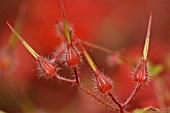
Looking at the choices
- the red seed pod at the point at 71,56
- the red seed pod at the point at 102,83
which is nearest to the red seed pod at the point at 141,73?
the red seed pod at the point at 102,83

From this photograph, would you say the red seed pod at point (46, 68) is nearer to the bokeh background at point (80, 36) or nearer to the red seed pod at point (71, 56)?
the red seed pod at point (71, 56)

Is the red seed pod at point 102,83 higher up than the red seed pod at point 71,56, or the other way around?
the red seed pod at point 71,56

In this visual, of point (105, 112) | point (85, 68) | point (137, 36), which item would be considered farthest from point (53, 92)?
point (137, 36)

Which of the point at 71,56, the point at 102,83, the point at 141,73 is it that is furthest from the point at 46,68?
the point at 141,73

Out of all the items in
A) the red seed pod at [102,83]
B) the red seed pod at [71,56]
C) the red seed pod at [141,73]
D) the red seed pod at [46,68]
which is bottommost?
the red seed pod at [141,73]

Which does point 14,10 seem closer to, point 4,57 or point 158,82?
point 4,57

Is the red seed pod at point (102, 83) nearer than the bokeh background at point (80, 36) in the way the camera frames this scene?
Yes

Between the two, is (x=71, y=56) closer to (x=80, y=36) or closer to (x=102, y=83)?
(x=102, y=83)

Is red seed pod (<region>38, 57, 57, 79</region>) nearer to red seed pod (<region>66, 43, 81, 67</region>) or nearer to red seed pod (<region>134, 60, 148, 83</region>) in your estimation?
red seed pod (<region>66, 43, 81, 67</region>)
